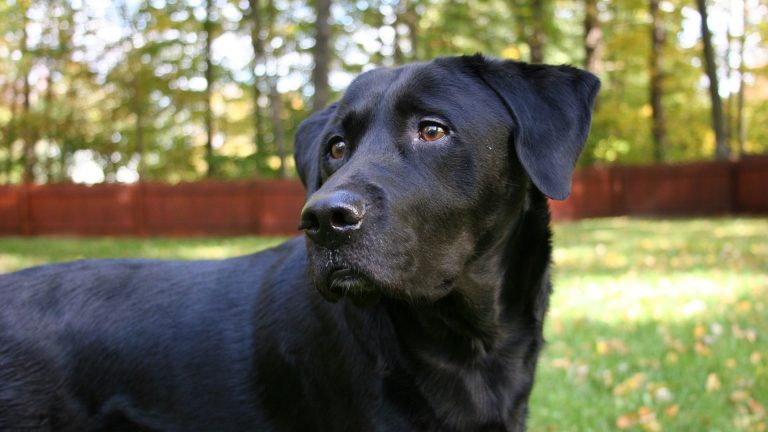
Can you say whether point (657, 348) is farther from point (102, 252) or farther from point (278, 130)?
point (278, 130)

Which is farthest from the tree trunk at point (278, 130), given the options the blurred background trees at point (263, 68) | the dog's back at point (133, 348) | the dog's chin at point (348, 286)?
the dog's chin at point (348, 286)

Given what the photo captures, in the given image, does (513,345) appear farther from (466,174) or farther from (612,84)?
(612,84)

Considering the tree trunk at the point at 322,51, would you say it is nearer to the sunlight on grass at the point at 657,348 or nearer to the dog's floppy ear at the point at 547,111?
the sunlight on grass at the point at 657,348

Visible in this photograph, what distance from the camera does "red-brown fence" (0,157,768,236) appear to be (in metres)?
21.9

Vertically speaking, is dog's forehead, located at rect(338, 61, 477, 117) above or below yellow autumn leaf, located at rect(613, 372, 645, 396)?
above

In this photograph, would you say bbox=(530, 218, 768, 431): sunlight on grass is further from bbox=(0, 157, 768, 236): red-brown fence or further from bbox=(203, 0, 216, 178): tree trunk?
bbox=(203, 0, 216, 178): tree trunk

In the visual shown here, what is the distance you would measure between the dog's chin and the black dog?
47 mm

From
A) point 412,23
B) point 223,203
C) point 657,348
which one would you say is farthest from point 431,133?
point 412,23

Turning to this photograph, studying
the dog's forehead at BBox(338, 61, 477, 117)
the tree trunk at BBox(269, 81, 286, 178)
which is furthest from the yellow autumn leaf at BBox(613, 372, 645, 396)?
the tree trunk at BBox(269, 81, 286, 178)

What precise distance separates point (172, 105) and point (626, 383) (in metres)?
27.5

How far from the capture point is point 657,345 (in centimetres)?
553

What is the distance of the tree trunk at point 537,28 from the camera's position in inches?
1112

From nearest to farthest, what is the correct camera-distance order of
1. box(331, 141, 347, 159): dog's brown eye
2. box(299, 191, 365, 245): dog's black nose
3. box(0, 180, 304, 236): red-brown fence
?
box(299, 191, 365, 245): dog's black nose < box(331, 141, 347, 159): dog's brown eye < box(0, 180, 304, 236): red-brown fence

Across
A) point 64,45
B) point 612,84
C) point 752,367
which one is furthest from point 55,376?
point 612,84
